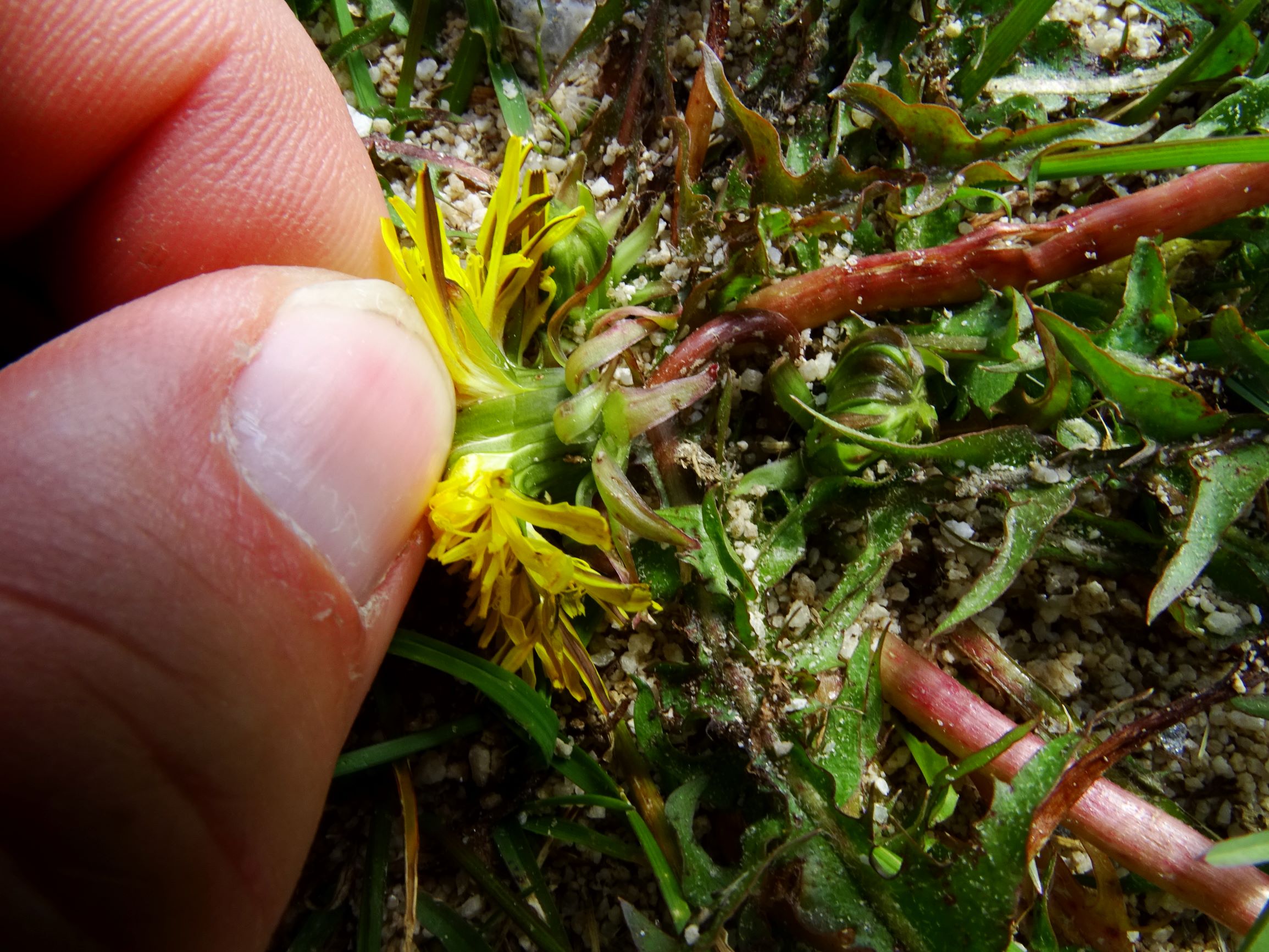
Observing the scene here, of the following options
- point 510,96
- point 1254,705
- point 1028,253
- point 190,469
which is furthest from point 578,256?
point 1254,705

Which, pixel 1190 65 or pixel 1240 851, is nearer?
pixel 1240 851

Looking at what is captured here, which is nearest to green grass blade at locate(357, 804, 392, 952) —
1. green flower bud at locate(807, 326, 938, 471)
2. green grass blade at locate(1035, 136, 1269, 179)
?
green flower bud at locate(807, 326, 938, 471)

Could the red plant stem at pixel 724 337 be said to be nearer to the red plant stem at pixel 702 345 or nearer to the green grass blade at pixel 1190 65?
the red plant stem at pixel 702 345

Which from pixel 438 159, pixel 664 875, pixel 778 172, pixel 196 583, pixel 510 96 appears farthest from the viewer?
pixel 510 96

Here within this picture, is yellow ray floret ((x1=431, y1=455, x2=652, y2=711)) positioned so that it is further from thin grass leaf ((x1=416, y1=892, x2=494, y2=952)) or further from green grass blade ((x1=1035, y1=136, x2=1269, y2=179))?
green grass blade ((x1=1035, y1=136, x2=1269, y2=179))

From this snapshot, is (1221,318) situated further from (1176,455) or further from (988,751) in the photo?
(988,751)

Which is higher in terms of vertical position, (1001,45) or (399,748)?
(1001,45)

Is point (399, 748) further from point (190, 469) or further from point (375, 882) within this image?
point (190, 469)
